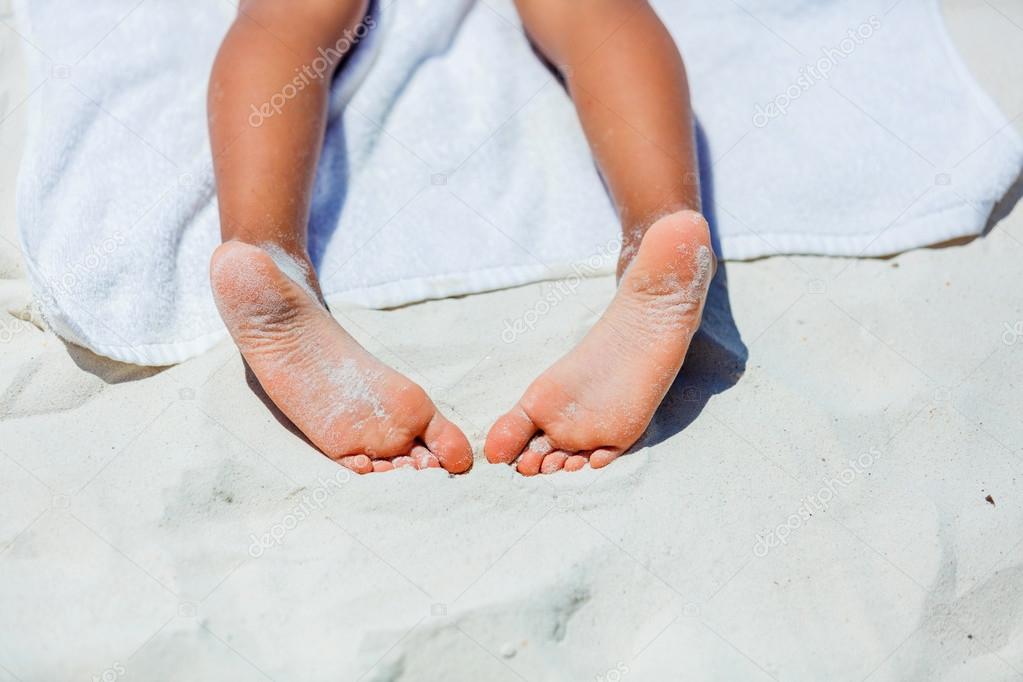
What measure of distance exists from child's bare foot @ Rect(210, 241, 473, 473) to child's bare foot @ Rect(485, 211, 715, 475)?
0.38 feet

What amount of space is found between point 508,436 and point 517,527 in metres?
0.13

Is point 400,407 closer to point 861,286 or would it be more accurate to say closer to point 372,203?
point 372,203

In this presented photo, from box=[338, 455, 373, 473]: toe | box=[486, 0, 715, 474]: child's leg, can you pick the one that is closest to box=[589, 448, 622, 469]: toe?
box=[486, 0, 715, 474]: child's leg

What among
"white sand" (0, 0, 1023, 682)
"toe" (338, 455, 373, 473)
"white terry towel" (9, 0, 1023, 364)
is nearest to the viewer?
"white sand" (0, 0, 1023, 682)

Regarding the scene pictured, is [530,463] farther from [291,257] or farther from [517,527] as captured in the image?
[291,257]

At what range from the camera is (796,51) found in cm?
179

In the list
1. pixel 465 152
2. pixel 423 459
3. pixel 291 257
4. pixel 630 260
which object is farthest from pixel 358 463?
pixel 465 152

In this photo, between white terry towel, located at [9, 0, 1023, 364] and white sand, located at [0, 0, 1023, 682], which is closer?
white sand, located at [0, 0, 1023, 682]

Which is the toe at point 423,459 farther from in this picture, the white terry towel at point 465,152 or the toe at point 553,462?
the white terry towel at point 465,152

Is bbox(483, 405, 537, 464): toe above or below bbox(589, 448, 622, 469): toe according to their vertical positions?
above

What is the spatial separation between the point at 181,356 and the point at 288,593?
0.46m

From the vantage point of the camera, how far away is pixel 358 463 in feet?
4.15

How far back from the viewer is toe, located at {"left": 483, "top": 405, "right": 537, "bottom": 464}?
4.20ft

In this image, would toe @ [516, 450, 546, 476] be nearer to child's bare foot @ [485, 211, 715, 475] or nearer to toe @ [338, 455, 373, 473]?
child's bare foot @ [485, 211, 715, 475]
